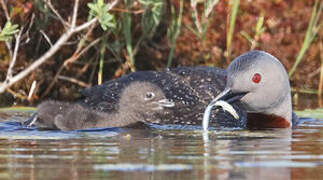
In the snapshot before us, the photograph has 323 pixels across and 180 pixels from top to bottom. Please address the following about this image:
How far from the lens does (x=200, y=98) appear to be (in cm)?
864

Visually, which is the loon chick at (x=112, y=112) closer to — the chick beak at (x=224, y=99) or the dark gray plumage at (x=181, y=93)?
the dark gray plumage at (x=181, y=93)

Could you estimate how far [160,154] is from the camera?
553 centimetres

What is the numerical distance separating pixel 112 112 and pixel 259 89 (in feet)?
5.02

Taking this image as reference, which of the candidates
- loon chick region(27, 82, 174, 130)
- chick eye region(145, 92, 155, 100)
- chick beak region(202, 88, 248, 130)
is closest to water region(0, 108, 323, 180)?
chick beak region(202, 88, 248, 130)

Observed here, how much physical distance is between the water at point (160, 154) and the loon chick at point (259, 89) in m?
0.29

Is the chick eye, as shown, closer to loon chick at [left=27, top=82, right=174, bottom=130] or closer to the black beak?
loon chick at [left=27, top=82, right=174, bottom=130]

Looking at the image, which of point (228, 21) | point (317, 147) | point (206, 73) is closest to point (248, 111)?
point (206, 73)

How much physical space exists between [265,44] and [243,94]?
4.91m

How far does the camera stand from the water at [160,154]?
4660 mm

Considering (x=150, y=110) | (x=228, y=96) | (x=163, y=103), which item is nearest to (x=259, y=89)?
(x=228, y=96)

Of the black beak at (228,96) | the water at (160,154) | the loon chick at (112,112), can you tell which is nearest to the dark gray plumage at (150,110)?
the loon chick at (112,112)

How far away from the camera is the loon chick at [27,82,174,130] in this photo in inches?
310

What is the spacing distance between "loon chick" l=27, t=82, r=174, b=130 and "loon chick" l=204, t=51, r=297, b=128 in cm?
96

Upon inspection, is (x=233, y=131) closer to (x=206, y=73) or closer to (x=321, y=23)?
(x=206, y=73)
